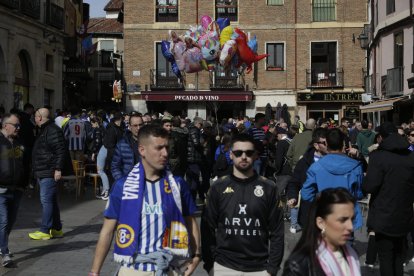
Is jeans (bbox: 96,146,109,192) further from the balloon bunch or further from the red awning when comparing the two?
the red awning

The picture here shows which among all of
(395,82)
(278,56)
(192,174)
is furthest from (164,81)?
(192,174)

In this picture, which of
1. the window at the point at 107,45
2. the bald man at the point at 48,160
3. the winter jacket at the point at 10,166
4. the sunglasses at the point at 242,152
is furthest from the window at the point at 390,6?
the window at the point at 107,45

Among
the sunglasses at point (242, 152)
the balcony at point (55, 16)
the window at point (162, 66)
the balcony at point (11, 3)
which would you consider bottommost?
the sunglasses at point (242, 152)

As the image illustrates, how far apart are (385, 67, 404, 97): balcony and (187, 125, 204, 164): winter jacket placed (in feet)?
56.5

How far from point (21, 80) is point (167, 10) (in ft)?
49.1

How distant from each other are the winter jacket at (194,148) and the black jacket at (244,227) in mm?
7242

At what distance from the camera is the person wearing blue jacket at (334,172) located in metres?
6.09

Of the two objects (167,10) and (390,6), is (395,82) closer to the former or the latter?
(390,6)

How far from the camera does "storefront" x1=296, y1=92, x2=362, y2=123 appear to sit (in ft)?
121

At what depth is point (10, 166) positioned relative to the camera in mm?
8094

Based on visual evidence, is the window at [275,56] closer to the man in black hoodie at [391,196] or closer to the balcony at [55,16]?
the balcony at [55,16]

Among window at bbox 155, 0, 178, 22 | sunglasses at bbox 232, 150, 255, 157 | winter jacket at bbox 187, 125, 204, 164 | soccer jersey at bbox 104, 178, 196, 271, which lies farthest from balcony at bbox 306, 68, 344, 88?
soccer jersey at bbox 104, 178, 196, 271

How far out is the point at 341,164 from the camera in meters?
6.11

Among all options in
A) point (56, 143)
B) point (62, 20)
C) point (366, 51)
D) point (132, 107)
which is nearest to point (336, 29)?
point (366, 51)
